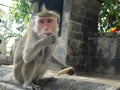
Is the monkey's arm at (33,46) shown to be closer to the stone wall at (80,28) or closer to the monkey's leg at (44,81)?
the monkey's leg at (44,81)

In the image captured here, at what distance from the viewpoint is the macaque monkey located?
15.8 feet

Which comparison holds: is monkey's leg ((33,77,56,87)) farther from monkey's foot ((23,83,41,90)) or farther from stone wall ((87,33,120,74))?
stone wall ((87,33,120,74))

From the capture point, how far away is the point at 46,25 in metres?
4.81

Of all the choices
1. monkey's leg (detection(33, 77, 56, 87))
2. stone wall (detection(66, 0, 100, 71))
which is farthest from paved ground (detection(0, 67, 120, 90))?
stone wall (detection(66, 0, 100, 71))

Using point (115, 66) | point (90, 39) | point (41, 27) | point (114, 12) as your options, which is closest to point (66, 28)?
point (90, 39)

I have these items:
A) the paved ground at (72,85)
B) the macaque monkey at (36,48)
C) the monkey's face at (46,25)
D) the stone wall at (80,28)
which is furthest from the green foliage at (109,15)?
the monkey's face at (46,25)

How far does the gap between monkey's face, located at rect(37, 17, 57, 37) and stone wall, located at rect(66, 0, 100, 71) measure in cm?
291

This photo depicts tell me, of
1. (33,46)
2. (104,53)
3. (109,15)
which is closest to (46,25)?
(33,46)

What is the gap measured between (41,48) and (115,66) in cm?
324

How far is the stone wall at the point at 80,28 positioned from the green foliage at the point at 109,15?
1033 mm

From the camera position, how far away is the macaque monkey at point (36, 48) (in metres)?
4.80

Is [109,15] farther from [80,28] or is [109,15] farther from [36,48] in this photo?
[36,48]

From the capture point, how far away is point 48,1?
27.6 ft

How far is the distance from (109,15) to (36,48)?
5412 millimetres
